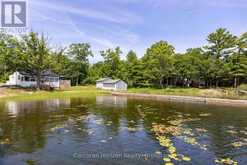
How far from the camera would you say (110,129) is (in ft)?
55.4

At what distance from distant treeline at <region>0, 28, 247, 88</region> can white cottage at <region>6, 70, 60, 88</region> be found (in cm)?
189

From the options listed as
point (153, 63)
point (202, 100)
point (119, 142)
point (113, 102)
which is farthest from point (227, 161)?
point (153, 63)

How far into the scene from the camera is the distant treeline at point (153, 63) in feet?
172

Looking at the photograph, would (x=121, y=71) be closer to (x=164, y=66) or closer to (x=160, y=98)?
(x=164, y=66)

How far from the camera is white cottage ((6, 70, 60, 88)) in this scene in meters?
56.5

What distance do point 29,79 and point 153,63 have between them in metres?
30.6

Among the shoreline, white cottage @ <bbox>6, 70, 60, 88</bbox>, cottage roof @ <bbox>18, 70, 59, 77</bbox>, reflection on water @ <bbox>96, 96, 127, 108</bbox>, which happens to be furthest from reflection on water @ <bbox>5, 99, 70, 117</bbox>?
white cottage @ <bbox>6, 70, 60, 88</bbox>

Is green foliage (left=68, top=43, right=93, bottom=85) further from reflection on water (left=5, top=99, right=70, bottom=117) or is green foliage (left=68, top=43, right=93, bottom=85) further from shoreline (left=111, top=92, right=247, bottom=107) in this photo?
reflection on water (left=5, top=99, right=70, bottom=117)

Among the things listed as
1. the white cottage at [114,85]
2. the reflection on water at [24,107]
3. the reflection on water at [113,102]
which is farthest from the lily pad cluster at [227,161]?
the white cottage at [114,85]

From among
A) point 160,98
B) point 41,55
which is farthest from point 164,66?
point 41,55

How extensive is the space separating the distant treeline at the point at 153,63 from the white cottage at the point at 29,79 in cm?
189

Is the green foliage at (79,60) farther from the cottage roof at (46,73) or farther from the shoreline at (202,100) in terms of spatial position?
the shoreline at (202,100)

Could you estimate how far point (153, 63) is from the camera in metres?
63.6

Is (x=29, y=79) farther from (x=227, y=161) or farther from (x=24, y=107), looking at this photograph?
(x=227, y=161)
